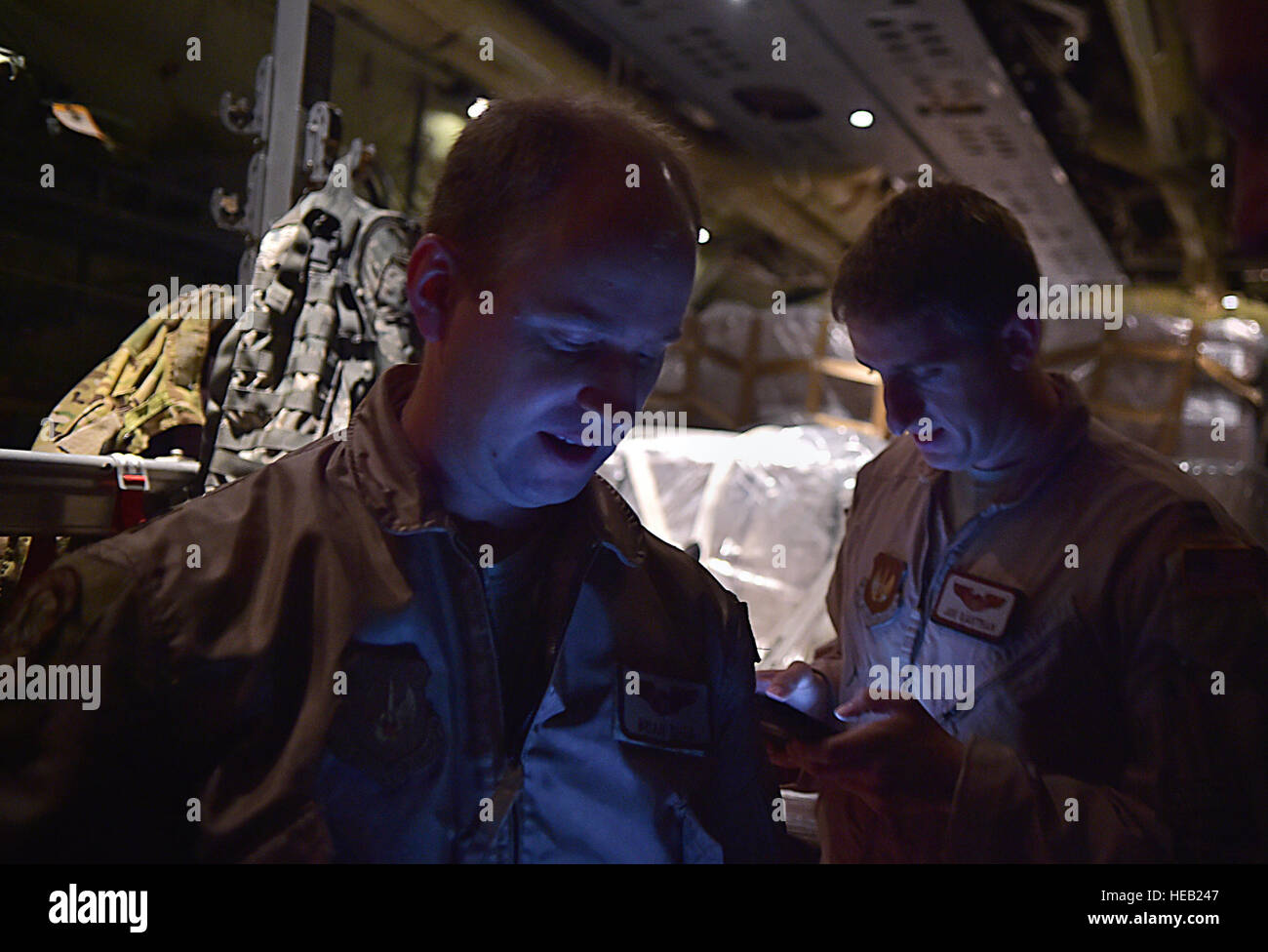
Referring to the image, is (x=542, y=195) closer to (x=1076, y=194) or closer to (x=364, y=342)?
(x=364, y=342)

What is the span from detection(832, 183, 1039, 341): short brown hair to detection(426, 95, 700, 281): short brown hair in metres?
0.39

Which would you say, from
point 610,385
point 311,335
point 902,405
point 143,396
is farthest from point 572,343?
point 311,335

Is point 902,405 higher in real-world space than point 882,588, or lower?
higher

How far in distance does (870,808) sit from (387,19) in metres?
1.34

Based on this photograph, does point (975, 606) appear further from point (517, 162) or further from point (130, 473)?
point (130, 473)

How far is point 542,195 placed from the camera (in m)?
0.87

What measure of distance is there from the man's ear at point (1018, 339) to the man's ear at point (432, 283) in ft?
2.44

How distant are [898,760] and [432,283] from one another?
75 centimetres

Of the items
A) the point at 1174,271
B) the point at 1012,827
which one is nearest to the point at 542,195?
the point at 1012,827

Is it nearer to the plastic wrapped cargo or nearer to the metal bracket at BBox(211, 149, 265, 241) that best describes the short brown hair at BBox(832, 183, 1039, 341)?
the metal bracket at BBox(211, 149, 265, 241)

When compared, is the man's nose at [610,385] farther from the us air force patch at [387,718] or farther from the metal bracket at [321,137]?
the metal bracket at [321,137]

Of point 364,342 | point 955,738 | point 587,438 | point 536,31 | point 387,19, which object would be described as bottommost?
point 955,738

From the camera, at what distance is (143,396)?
1509 millimetres

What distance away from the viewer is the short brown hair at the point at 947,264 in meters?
1.21
